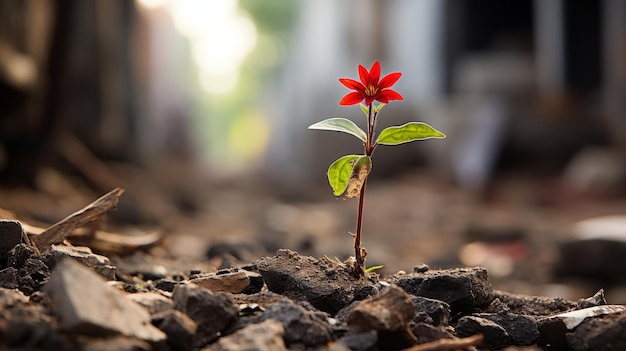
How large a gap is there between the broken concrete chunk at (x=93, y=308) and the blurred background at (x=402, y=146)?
147 cm

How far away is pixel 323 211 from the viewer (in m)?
8.82

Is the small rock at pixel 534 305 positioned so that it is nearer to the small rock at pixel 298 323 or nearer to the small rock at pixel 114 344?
the small rock at pixel 298 323

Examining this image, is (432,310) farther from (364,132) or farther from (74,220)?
(74,220)

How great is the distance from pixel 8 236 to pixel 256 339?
75 cm

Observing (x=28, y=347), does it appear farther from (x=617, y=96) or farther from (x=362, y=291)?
(x=617, y=96)

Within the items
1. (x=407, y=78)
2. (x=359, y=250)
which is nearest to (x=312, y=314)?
(x=359, y=250)

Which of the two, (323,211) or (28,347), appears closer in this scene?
(28,347)

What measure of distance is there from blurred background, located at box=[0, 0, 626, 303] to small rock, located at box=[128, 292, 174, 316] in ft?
4.27

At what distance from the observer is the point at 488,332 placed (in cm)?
159

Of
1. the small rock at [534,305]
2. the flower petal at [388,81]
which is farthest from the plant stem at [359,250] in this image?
the small rock at [534,305]

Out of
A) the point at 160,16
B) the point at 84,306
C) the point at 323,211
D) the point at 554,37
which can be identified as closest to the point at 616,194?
the point at 323,211

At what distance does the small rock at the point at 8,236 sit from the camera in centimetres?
171

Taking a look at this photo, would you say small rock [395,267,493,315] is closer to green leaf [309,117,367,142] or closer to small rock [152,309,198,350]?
green leaf [309,117,367,142]

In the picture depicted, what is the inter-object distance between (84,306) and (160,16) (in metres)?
21.3
